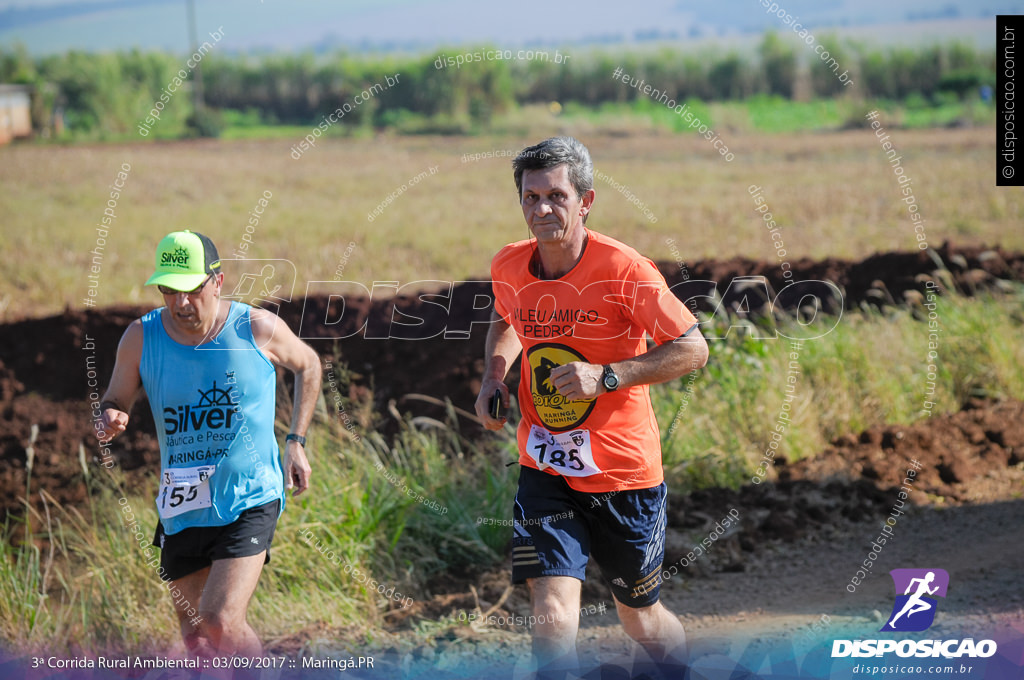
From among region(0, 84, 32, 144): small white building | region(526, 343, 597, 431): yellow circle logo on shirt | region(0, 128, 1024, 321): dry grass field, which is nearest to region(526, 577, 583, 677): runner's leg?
region(526, 343, 597, 431): yellow circle logo on shirt

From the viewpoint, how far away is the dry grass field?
38.6 feet

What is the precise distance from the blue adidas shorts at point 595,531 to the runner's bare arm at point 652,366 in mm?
402

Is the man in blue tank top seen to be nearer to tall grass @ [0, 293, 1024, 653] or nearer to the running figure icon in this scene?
Result: tall grass @ [0, 293, 1024, 653]

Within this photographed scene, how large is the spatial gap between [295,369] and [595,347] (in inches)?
46.4

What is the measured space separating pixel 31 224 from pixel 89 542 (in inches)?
416

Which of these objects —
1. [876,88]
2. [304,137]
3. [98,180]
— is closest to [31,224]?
[98,180]

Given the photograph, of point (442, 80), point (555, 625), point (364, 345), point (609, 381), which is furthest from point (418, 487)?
point (442, 80)

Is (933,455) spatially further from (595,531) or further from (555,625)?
(555,625)

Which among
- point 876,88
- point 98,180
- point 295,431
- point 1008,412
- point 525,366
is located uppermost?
point 876,88

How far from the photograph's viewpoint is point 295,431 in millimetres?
3652

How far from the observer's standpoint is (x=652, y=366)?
3219 millimetres

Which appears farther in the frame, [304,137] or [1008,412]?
[304,137]

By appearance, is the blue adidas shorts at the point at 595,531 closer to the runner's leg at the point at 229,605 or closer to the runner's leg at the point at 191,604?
the runner's leg at the point at 229,605

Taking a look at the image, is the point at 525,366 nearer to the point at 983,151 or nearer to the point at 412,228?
the point at 412,228
